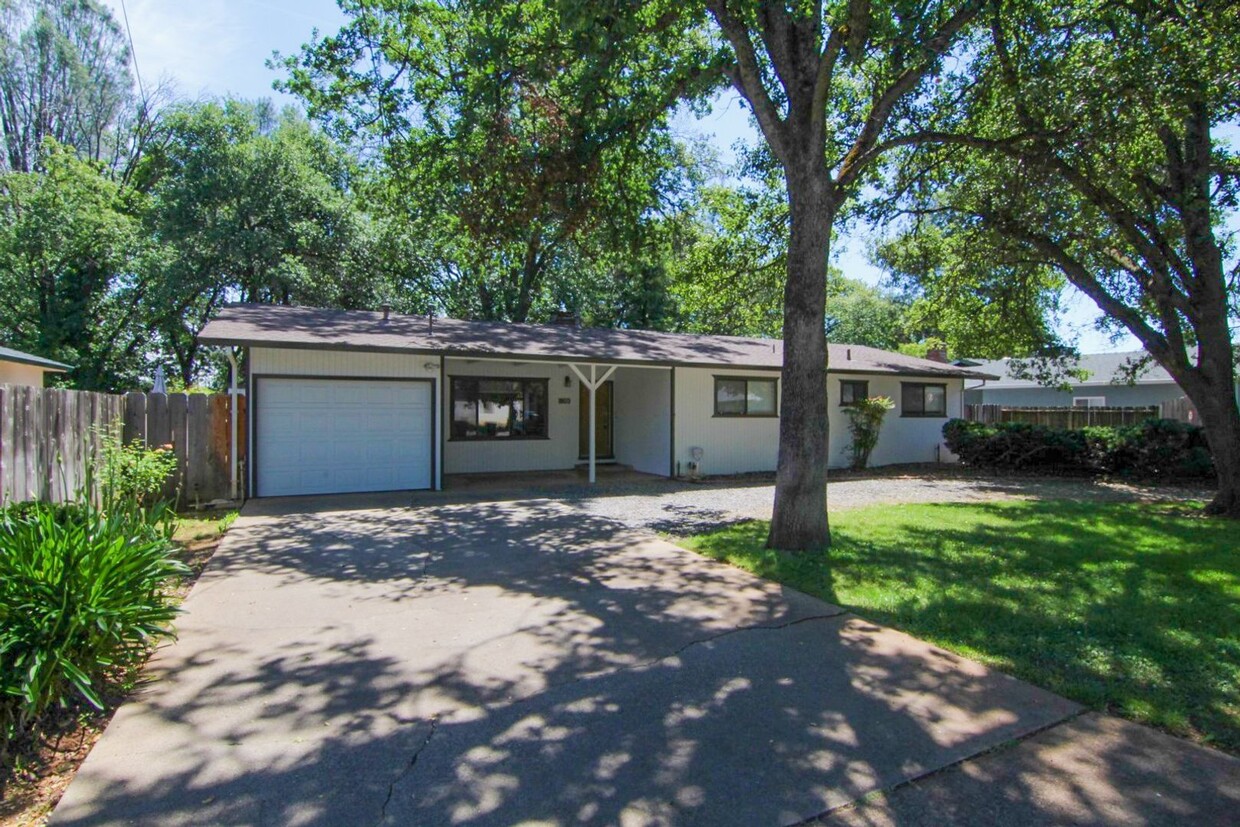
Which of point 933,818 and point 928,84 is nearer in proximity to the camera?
point 933,818

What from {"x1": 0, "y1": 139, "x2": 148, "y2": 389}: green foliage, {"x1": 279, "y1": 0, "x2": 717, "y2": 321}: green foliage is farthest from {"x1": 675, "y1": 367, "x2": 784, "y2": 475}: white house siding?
{"x1": 0, "y1": 139, "x2": 148, "y2": 389}: green foliage

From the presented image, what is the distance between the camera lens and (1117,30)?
28.9ft

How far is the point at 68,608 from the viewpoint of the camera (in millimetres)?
3605

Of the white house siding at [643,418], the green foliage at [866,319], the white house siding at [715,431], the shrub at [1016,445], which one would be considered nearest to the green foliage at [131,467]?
the white house siding at [643,418]

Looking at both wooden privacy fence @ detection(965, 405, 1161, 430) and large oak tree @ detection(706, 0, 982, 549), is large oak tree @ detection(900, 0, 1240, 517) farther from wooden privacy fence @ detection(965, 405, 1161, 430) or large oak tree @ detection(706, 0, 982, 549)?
wooden privacy fence @ detection(965, 405, 1161, 430)

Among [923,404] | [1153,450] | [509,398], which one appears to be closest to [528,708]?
[509,398]

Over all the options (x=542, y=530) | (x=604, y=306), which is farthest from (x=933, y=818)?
(x=604, y=306)

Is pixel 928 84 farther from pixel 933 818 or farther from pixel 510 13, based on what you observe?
pixel 933 818

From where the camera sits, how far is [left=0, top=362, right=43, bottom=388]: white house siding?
12.4m

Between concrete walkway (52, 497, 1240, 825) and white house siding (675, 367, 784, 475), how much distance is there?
326 inches

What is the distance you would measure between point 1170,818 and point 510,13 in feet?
30.2

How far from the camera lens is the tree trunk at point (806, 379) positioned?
719cm

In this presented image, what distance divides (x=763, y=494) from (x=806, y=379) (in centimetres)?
529

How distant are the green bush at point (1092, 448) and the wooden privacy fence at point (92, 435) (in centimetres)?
1517
